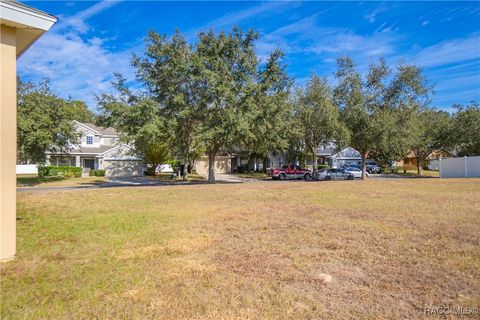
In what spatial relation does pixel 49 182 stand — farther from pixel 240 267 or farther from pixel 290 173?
pixel 240 267

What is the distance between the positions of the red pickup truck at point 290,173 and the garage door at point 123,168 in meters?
18.0

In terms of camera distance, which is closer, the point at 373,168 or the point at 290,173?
the point at 290,173

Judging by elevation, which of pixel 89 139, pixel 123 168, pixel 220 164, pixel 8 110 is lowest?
pixel 123 168

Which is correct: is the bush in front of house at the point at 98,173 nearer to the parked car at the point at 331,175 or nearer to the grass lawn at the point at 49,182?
the grass lawn at the point at 49,182

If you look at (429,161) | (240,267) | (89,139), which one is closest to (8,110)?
(240,267)

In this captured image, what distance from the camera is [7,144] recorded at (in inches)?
223

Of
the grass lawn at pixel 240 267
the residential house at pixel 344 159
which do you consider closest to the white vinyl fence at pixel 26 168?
the grass lawn at pixel 240 267

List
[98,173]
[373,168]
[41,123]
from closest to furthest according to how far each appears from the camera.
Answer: [41,123] → [98,173] → [373,168]

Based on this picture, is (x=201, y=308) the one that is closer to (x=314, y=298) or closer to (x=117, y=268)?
(x=314, y=298)

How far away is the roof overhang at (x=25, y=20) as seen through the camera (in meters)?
5.59

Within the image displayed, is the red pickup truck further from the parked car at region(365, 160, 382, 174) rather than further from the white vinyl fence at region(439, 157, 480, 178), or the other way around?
the parked car at region(365, 160, 382, 174)

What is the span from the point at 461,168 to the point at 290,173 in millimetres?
17884

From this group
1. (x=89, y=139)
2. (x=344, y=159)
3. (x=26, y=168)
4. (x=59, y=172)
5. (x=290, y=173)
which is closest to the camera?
(x=59, y=172)

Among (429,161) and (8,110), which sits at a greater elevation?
(8,110)
